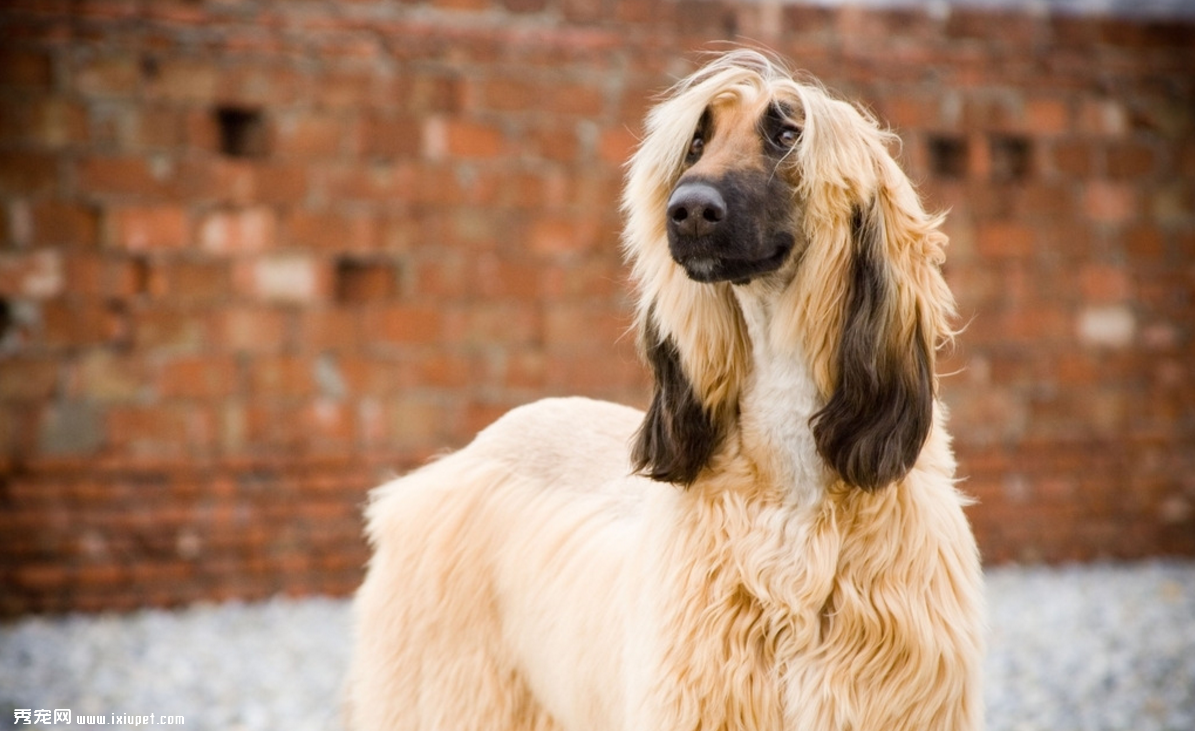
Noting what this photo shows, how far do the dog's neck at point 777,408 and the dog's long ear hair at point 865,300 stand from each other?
0.04 metres

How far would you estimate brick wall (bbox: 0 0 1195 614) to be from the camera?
7.90m

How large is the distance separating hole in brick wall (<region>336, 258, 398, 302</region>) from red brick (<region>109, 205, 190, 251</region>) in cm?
94

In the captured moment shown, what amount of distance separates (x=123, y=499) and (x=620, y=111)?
151 inches

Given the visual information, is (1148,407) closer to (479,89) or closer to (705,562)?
(479,89)

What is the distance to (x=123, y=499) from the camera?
315 inches

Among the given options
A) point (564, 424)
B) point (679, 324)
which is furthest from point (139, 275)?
point (679, 324)

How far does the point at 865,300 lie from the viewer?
259 centimetres

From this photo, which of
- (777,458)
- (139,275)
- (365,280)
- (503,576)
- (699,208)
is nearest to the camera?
(699,208)

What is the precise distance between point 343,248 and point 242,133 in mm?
921

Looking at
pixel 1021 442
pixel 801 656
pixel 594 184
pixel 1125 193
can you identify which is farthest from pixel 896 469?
pixel 1125 193

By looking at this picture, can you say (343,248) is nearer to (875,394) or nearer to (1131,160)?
(1131,160)

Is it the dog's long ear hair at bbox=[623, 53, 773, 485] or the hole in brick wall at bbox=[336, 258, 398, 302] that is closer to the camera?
the dog's long ear hair at bbox=[623, 53, 773, 485]

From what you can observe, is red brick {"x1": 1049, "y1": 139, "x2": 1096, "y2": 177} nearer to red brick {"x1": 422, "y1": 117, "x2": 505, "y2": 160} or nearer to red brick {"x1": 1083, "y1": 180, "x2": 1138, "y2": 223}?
red brick {"x1": 1083, "y1": 180, "x2": 1138, "y2": 223}

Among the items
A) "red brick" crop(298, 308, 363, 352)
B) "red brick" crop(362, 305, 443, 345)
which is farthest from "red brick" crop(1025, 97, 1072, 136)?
"red brick" crop(298, 308, 363, 352)
